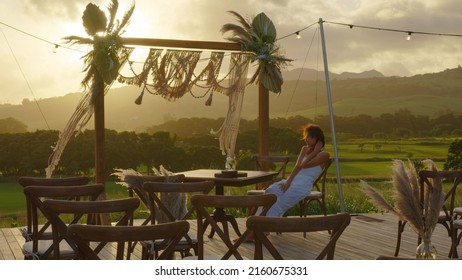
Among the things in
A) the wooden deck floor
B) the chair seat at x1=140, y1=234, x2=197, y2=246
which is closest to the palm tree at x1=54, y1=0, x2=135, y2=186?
the wooden deck floor

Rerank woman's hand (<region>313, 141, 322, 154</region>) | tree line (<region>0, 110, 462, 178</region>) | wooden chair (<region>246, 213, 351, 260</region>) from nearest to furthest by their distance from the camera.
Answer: wooden chair (<region>246, 213, 351, 260</region>) < woman's hand (<region>313, 141, 322, 154</region>) < tree line (<region>0, 110, 462, 178</region>)

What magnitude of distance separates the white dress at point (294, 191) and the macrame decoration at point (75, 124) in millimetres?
2124

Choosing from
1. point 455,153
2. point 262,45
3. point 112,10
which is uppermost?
point 112,10

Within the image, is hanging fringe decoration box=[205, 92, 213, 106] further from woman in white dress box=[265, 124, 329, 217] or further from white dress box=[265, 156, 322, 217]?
white dress box=[265, 156, 322, 217]

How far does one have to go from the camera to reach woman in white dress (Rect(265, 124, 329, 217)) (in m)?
6.15

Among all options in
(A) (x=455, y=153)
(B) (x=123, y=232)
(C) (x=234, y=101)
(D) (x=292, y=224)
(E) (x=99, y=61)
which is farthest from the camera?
(A) (x=455, y=153)

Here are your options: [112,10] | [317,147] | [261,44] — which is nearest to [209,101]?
[261,44]

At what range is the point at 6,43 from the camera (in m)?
6.95

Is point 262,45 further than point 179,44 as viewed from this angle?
Yes

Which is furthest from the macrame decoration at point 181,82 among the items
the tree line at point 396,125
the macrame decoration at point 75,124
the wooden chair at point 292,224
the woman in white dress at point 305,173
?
the tree line at point 396,125

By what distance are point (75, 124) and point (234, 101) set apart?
186cm

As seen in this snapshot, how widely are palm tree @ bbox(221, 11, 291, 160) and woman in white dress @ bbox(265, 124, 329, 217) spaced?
4.50ft

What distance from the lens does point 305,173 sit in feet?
20.6

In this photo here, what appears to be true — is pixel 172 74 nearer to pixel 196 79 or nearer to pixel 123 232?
pixel 196 79
